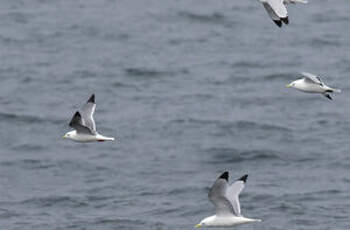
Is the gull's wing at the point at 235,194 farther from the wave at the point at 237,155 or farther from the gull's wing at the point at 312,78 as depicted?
the wave at the point at 237,155

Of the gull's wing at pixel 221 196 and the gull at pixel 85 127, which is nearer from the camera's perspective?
the gull's wing at pixel 221 196

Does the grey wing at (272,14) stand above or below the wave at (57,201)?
above

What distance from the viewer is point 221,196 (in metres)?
21.3

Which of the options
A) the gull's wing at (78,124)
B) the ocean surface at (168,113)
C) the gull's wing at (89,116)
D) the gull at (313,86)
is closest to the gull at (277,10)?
the gull at (313,86)

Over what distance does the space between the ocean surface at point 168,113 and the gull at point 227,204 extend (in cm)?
516

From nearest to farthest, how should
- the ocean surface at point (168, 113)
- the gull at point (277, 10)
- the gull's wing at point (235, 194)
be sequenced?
the gull at point (277, 10) → the gull's wing at point (235, 194) → the ocean surface at point (168, 113)

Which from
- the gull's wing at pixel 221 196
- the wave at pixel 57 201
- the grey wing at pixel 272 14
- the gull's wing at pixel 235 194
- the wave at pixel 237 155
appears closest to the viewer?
the grey wing at pixel 272 14

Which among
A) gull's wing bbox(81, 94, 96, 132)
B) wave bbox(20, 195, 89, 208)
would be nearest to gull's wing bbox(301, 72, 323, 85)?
gull's wing bbox(81, 94, 96, 132)

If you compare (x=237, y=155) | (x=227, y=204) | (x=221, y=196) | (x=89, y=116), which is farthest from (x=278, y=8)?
(x=237, y=155)

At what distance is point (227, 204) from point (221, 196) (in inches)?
13.4

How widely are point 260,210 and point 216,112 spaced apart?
801cm

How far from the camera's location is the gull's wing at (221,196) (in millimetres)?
20856

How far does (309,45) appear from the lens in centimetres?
4441

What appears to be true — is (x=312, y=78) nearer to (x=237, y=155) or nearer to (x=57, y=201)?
(x=57, y=201)
